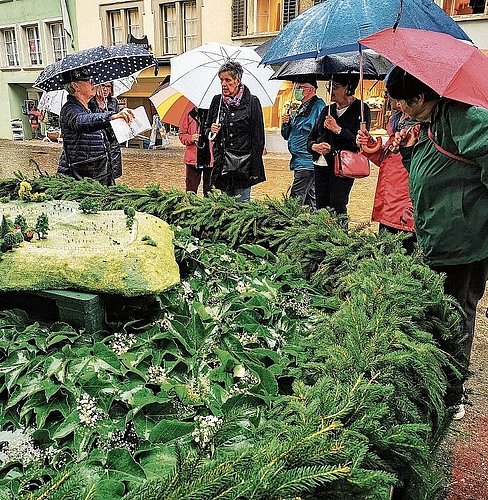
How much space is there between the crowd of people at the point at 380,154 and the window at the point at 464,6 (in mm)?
11503

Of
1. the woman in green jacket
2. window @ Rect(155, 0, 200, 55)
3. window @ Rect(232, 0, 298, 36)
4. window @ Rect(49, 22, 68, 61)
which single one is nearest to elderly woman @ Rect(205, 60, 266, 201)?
the woman in green jacket

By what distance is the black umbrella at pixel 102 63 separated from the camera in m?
4.73

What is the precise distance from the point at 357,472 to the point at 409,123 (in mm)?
2898

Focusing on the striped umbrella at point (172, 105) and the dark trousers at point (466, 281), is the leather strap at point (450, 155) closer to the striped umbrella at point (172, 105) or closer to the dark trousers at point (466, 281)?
the dark trousers at point (466, 281)

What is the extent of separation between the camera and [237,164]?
5328 mm

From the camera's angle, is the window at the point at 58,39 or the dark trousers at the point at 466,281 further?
the window at the point at 58,39

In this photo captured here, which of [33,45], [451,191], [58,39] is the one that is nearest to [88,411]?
[451,191]

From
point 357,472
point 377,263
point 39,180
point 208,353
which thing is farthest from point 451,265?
point 39,180

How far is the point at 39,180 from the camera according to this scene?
4801 mm

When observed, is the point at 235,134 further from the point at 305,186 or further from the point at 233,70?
the point at 305,186

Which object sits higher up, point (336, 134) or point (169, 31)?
point (169, 31)

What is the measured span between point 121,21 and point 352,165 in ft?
68.7

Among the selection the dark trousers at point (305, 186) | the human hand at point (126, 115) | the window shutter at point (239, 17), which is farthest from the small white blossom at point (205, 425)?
the window shutter at point (239, 17)

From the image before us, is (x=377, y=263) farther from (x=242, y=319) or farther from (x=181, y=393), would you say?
(x=181, y=393)
